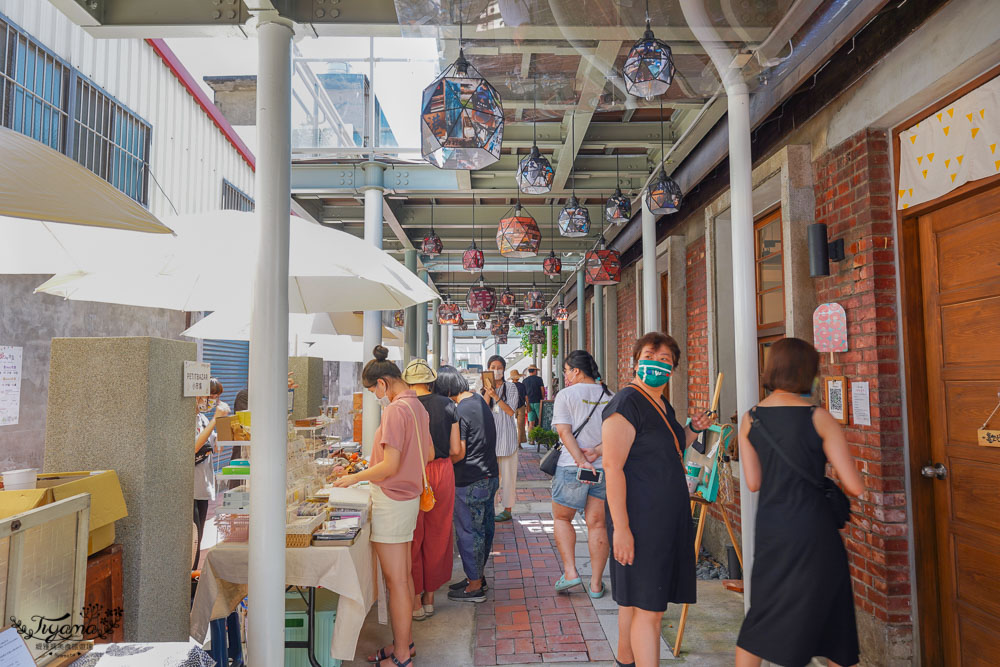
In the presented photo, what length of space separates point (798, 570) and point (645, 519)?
63 cm

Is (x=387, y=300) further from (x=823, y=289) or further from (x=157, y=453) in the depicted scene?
(x=823, y=289)

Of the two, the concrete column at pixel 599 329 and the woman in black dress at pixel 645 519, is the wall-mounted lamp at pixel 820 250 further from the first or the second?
the concrete column at pixel 599 329

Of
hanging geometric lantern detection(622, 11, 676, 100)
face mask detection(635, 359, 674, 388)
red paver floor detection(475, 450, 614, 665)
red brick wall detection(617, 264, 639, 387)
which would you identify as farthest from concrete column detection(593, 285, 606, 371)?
hanging geometric lantern detection(622, 11, 676, 100)

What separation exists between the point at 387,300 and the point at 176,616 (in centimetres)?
253

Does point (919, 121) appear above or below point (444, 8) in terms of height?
below

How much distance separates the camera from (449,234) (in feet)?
37.0

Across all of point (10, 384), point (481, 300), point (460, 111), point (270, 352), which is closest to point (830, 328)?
point (460, 111)

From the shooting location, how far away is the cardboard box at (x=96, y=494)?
89.3 inches

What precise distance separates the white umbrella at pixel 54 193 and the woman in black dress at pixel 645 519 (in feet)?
6.69

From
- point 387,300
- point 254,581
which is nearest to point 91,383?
point 254,581

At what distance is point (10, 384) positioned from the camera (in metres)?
4.95

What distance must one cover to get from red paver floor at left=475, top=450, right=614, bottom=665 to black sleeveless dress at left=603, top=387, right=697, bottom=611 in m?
1.01

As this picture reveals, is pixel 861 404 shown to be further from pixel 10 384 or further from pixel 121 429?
pixel 10 384

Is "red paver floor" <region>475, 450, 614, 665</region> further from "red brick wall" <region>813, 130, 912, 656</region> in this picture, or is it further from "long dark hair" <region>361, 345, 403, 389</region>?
"long dark hair" <region>361, 345, 403, 389</region>
